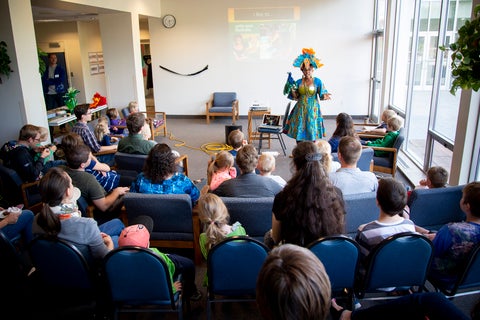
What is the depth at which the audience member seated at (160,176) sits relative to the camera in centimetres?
313

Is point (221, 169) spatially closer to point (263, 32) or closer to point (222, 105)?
point (222, 105)

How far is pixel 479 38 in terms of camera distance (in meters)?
2.04

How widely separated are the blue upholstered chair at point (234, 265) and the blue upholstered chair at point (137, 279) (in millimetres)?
255

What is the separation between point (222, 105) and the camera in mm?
9984

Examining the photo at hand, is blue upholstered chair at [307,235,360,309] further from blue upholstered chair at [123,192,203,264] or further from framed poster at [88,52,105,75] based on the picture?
framed poster at [88,52,105,75]

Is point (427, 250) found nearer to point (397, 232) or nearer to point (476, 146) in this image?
point (397, 232)

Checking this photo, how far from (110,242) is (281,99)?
7929mm

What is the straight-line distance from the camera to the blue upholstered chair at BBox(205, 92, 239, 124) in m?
9.44

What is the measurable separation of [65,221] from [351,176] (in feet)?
7.21

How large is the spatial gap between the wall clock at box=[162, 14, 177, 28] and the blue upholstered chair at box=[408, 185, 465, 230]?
328 inches

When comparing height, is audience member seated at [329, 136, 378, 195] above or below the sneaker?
above

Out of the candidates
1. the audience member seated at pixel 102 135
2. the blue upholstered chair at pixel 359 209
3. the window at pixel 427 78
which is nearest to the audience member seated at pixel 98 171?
the audience member seated at pixel 102 135

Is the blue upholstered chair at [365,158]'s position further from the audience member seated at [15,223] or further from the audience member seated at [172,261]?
the audience member seated at [15,223]

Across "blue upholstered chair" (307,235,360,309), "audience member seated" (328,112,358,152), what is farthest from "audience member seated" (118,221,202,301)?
"audience member seated" (328,112,358,152)
